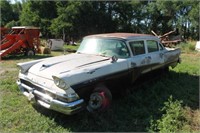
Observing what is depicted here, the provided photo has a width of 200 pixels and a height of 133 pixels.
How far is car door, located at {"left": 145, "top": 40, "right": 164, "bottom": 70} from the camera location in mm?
5785

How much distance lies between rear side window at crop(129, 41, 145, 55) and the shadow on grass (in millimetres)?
672

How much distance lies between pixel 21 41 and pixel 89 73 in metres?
9.61

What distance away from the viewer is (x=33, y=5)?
106ft

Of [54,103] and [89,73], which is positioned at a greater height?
[89,73]

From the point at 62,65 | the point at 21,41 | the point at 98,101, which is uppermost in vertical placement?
the point at 21,41

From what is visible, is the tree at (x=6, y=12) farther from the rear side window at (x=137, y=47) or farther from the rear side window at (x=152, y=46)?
the rear side window at (x=137, y=47)

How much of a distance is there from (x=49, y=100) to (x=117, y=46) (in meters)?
2.06

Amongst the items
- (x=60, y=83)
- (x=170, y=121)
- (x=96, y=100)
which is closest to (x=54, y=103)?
(x=60, y=83)

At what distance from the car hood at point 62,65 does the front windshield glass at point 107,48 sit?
0.28 meters

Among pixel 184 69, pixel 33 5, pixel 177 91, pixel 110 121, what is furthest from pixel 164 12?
pixel 110 121

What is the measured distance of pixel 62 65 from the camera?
4.35 metres

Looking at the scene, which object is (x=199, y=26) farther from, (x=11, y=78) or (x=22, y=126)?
(x=22, y=126)

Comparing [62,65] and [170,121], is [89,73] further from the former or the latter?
[170,121]

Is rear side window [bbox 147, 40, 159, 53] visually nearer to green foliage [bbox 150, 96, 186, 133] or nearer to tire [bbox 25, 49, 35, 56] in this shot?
green foliage [bbox 150, 96, 186, 133]
